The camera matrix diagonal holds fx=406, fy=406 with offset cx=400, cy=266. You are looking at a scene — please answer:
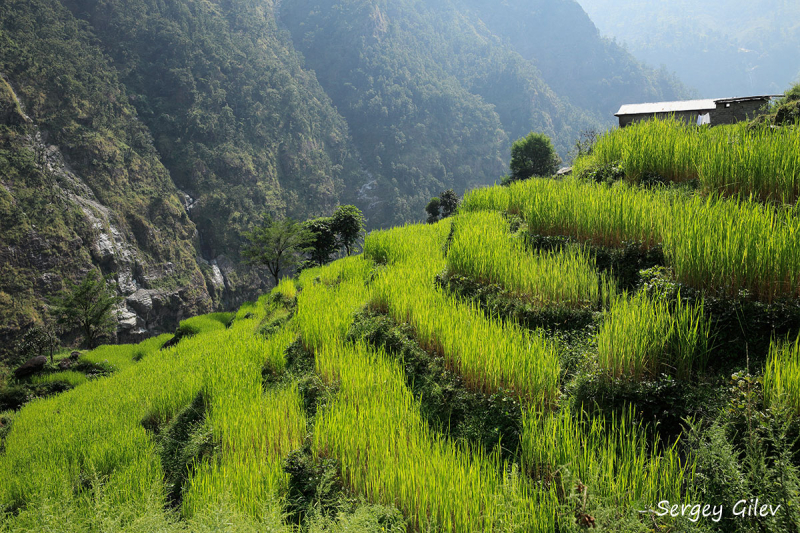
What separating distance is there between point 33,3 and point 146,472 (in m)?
96.4

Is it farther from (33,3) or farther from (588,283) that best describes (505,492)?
(33,3)

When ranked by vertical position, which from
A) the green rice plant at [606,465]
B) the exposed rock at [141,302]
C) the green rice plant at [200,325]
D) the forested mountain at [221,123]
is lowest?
the exposed rock at [141,302]

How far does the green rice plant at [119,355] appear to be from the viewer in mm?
17422

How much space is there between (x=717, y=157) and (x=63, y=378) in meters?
21.3

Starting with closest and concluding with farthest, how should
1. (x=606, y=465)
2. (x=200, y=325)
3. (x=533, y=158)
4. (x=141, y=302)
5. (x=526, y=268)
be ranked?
1. (x=606, y=465)
2. (x=526, y=268)
3. (x=200, y=325)
4. (x=533, y=158)
5. (x=141, y=302)

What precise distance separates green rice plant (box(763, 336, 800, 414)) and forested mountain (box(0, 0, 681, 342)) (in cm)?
5446

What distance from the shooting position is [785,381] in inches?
106

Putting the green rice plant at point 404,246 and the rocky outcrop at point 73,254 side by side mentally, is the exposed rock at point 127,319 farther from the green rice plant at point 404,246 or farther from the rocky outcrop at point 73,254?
the green rice plant at point 404,246

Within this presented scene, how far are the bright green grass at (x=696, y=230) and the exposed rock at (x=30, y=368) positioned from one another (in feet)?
65.7

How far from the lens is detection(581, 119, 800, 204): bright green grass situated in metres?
4.99

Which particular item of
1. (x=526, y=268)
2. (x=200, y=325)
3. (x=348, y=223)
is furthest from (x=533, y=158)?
(x=526, y=268)

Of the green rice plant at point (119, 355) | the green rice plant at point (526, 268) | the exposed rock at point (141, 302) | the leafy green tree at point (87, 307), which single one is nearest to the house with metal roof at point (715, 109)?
the green rice plant at point (526, 268)

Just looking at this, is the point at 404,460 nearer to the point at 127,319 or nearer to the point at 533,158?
the point at 533,158

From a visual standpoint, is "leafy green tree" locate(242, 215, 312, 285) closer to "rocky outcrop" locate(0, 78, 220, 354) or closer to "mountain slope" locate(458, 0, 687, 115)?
"rocky outcrop" locate(0, 78, 220, 354)
